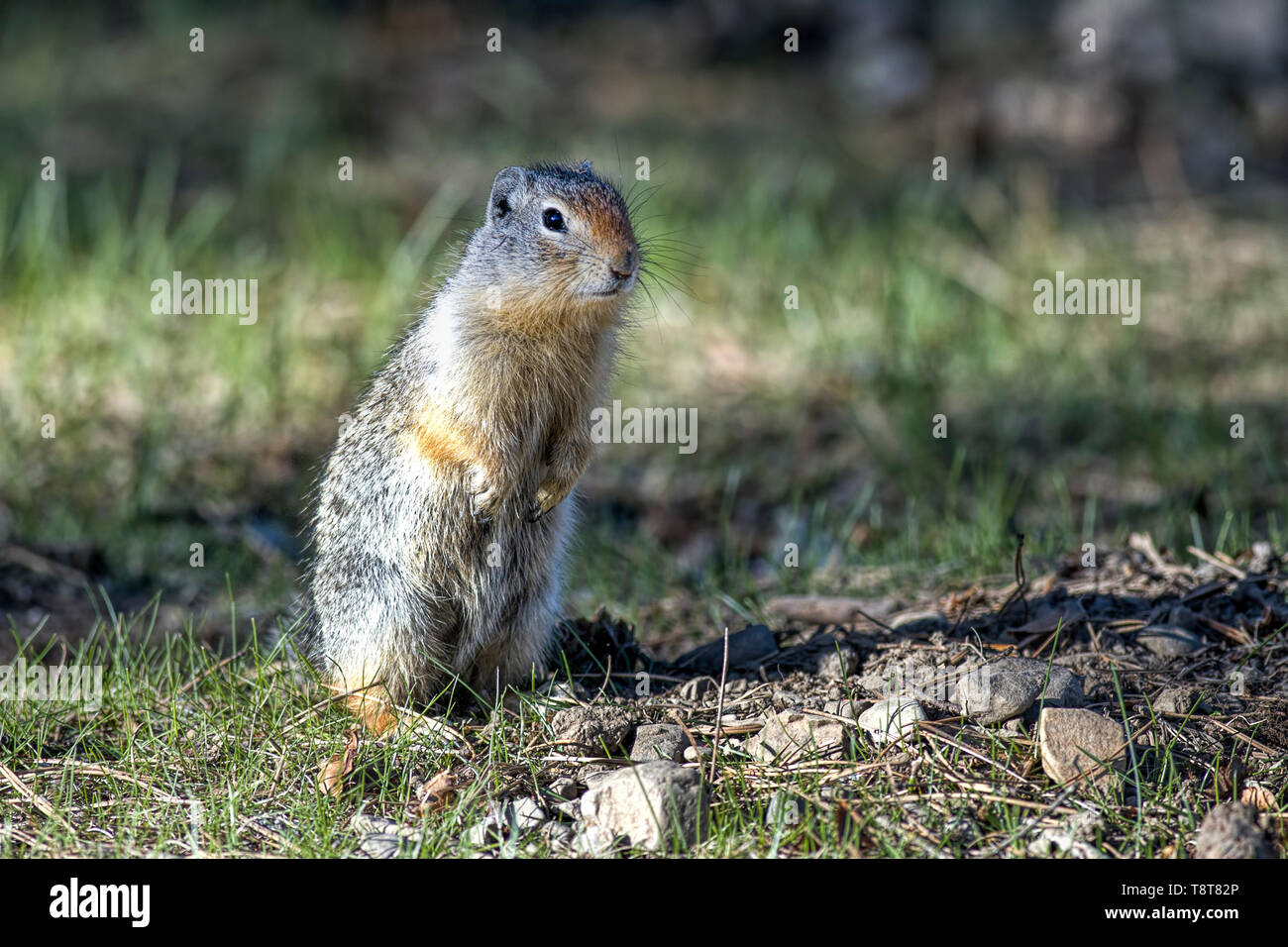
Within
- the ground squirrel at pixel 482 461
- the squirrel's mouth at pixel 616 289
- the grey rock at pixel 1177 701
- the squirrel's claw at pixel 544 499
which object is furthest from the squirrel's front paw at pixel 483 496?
the grey rock at pixel 1177 701

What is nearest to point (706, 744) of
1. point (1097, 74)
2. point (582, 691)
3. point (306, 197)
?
point (582, 691)

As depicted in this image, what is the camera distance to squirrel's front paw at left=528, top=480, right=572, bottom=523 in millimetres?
4594

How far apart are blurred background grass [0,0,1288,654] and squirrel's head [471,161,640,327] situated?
0.55 m

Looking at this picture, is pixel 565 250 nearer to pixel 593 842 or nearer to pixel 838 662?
pixel 838 662

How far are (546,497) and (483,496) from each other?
9.7 inches

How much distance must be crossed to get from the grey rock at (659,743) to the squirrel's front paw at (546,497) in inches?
33.6

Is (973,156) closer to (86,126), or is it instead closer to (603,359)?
(86,126)

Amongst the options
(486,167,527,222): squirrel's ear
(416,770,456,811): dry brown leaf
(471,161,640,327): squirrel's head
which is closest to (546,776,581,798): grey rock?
(416,770,456,811): dry brown leaf

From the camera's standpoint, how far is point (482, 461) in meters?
4.44

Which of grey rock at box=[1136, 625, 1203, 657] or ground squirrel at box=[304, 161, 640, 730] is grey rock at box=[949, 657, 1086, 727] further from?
ground squirrel at box=[304, 161, 640, 730]

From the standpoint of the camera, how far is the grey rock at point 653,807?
355 cm

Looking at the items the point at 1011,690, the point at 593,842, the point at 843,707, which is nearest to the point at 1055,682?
the point at 1011,690

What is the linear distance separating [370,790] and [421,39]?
9996mm

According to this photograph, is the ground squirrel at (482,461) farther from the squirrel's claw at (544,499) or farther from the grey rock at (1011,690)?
the grey rock at (1011,690)
